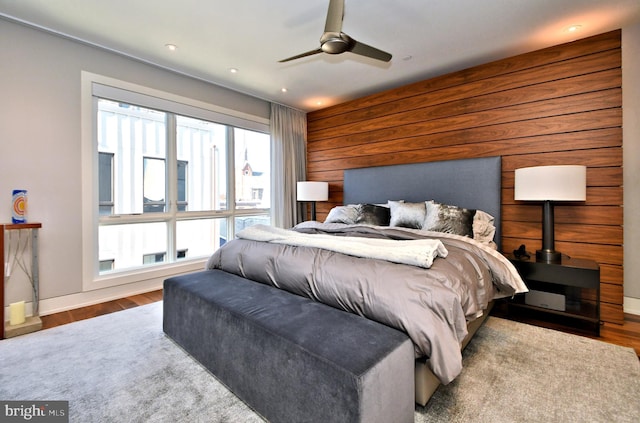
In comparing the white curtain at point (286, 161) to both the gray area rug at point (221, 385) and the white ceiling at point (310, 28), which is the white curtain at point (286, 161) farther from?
the gray area rug at point (221, 385)

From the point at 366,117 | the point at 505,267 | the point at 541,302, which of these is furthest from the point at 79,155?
the point at 541,302

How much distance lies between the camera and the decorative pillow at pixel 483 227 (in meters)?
2.86

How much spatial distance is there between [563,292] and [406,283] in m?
2.19

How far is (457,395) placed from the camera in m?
1.52

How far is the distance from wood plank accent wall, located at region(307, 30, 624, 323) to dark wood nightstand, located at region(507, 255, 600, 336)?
248mm

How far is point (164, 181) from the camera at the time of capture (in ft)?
11.9

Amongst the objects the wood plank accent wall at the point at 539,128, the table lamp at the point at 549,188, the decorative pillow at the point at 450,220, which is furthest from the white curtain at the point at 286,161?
the table lamp at the point at 549,188

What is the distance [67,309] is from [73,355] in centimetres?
116

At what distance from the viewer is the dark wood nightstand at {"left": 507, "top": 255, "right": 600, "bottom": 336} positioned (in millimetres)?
2248

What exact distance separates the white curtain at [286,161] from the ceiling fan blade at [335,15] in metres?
2.70

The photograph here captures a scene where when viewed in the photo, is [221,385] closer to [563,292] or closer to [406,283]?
[406,283]

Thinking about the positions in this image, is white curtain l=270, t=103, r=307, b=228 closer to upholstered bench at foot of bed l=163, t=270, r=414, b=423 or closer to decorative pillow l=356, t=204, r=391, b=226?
decorative pillow l=356, t=204, r=391, b=226

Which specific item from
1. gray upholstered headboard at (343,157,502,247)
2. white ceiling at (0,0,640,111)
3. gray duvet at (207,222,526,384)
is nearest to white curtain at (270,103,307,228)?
gray upholstered headboard at (343,157,502,247)

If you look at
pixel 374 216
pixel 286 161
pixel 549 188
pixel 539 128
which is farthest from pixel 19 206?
pixel 539 128
